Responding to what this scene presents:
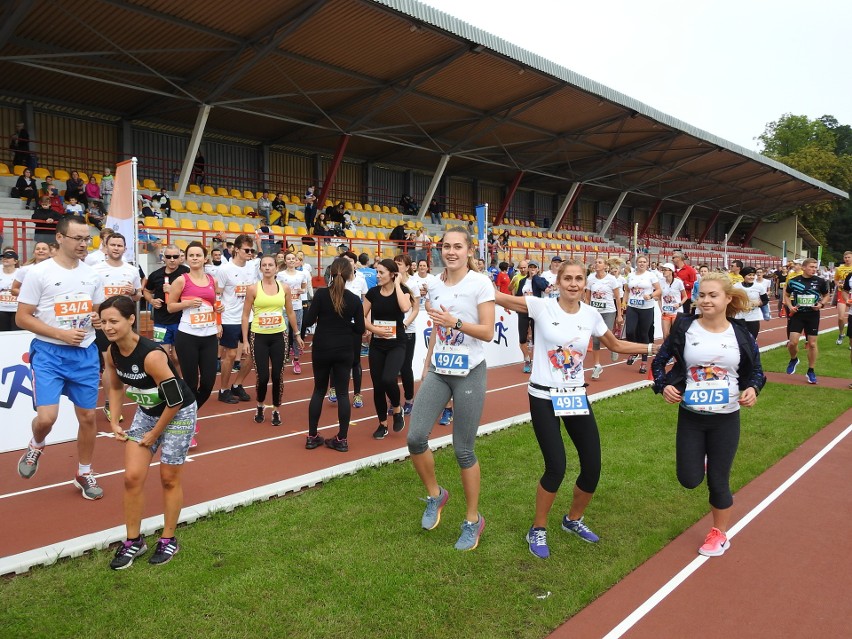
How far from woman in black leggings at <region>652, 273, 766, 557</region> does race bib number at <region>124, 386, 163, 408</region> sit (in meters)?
3.38

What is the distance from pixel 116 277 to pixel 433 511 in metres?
4.40

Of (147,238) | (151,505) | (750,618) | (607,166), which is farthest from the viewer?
(607,166)

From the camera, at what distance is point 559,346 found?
13.7ft

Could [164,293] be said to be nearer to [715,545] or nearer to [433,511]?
[433,511]

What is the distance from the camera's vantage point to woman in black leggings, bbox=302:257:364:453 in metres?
6.37

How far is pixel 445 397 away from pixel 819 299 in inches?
330

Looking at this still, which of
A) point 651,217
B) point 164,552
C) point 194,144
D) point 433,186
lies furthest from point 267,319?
point 651,217

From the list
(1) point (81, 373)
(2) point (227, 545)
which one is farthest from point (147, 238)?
(2) point (227, 545)

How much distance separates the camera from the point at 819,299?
32.9 feet

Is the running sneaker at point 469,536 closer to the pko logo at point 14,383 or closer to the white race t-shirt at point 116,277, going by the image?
the white race t-shirt at point 116,277

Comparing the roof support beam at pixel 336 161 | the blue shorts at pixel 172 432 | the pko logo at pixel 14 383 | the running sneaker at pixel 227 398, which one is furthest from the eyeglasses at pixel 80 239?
the roof support beam at pixel 336 161

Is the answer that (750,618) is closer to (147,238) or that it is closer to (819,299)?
(819,299)

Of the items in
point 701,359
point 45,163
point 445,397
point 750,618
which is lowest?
point 750,618

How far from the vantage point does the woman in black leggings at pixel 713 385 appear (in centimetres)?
423
